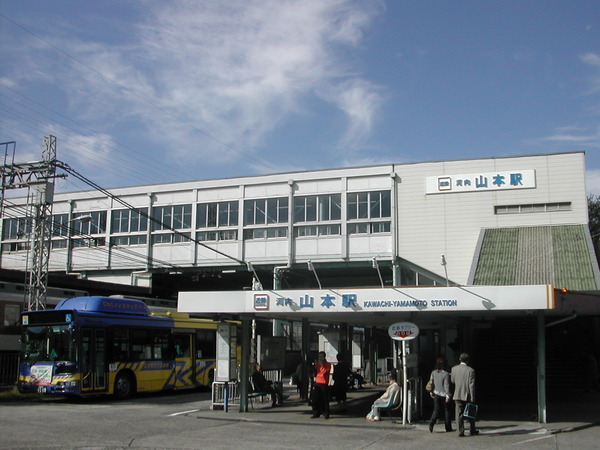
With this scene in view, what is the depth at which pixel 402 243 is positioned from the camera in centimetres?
3694

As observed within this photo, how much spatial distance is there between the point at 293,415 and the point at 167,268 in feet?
86.3

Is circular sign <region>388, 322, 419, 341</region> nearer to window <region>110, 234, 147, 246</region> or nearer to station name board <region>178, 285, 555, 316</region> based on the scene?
station name board <region>178, 285, 555, 316</region>

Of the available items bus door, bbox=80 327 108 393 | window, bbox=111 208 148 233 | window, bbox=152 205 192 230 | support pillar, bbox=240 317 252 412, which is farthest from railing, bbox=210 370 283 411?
window, bbox=111 208 148 233

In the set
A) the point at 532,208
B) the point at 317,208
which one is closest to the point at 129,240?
the point at 317,208

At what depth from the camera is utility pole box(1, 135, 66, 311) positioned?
2391 centimetres

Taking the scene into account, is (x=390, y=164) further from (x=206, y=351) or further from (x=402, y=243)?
(x=206, y=351)

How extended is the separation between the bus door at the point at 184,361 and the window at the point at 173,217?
18.3 meters

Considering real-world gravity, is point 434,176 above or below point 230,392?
above

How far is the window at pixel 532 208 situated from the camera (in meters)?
34.8

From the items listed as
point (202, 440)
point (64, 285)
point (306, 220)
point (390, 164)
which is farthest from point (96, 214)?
point (202, 440)

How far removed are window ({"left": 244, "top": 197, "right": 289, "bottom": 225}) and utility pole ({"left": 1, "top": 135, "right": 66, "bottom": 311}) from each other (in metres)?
15.5

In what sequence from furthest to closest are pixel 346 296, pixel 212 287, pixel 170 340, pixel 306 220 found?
1. pixel 212 287
2. pixel 306 220
3. pixel 170 340
4. pixel 346 296

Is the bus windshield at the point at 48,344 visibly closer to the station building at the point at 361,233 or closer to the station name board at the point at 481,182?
the station building at the point at 361,233

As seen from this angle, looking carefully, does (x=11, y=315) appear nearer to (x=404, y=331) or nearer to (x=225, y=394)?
(x=225, y=394)
